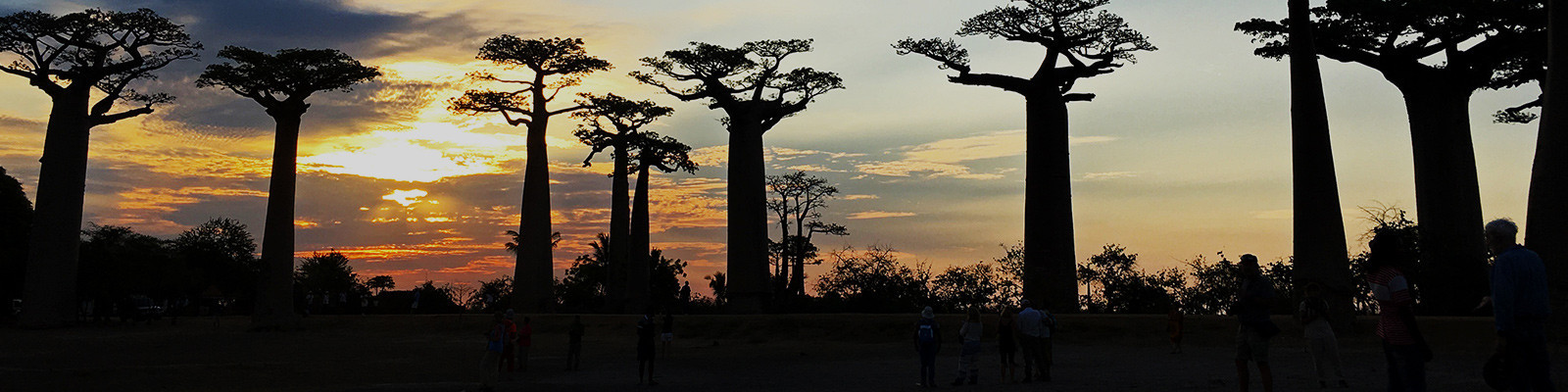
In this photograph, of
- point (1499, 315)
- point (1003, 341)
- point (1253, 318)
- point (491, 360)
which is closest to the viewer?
point (1499, 315)

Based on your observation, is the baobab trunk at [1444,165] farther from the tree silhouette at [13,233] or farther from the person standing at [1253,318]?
the tree silhouette at [13,233]

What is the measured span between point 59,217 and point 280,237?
304 inches

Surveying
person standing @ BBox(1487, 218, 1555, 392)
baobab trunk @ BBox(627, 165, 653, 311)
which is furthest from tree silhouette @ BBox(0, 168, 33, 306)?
person standing @ BBox(1487, 218, 1555, 392)

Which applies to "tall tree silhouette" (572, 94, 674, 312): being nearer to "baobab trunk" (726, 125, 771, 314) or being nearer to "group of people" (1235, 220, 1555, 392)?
"baobab trunk" (726, 125, 771, 314)

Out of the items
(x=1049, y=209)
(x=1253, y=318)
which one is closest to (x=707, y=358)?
(x=1049, y=209)

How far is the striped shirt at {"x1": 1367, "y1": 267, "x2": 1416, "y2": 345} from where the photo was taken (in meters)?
7.45

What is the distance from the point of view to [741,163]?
41.8 meters

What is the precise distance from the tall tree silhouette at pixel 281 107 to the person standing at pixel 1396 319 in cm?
3925

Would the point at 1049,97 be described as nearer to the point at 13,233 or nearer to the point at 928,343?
the point at 928,343

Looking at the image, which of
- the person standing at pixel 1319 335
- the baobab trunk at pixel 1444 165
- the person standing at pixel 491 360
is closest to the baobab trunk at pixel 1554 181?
the person standing at pixel 1319 335

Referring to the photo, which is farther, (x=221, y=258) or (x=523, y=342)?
(x=221, y=258)

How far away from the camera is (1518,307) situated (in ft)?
22.4

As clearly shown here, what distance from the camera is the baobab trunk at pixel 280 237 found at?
40969mm

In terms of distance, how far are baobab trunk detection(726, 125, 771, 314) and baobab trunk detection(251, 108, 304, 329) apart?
15.8 metres
